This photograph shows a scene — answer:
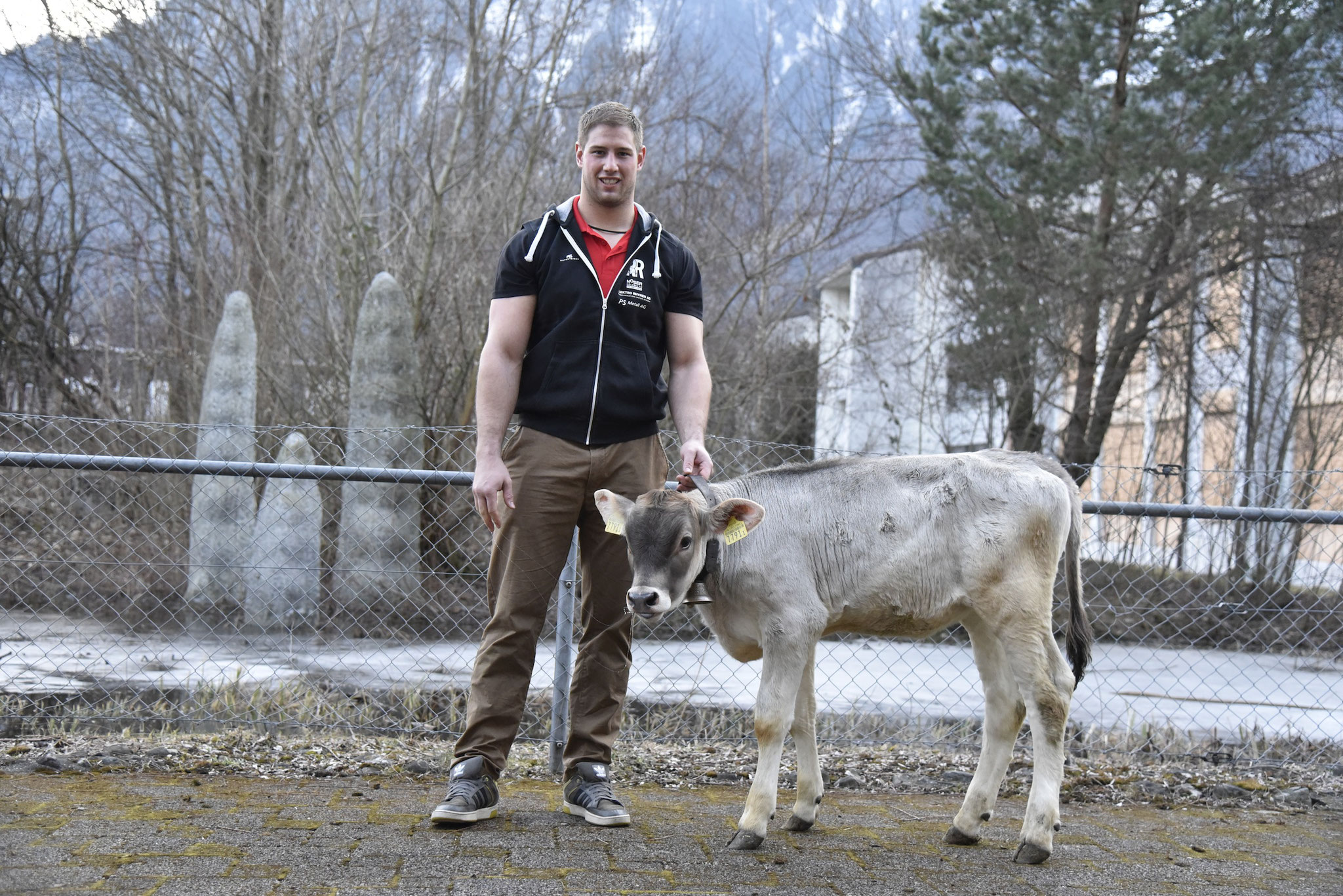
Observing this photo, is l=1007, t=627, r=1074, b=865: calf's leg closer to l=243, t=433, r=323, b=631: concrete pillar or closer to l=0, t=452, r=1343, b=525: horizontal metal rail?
l=0, t=452, r=1343, b=525: horizontal metal rail

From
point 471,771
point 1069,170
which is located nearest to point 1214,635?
point 1069,170

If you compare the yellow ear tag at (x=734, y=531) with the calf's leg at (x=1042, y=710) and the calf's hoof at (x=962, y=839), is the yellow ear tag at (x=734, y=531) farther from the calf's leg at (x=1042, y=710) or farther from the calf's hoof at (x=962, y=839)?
the calf's hoof at (x=962, y=839)

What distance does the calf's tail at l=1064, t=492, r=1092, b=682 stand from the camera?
14.6ft

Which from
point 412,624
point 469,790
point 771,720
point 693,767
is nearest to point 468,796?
point 469,790

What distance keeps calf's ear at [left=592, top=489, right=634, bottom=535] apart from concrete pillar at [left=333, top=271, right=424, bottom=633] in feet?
21.8

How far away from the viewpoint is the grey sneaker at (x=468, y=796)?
13.7 feet

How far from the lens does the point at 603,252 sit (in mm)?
4539

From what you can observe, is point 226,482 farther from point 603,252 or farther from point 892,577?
point 892,577

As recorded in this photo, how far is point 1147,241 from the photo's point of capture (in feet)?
49.4

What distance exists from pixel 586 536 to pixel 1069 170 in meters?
12.5

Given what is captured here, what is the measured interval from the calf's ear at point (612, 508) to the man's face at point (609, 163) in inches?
45.8

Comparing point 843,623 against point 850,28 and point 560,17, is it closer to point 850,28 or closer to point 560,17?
point 560,17

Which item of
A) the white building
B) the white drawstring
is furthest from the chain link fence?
the white building

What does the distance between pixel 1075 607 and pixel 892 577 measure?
0.73 metres
